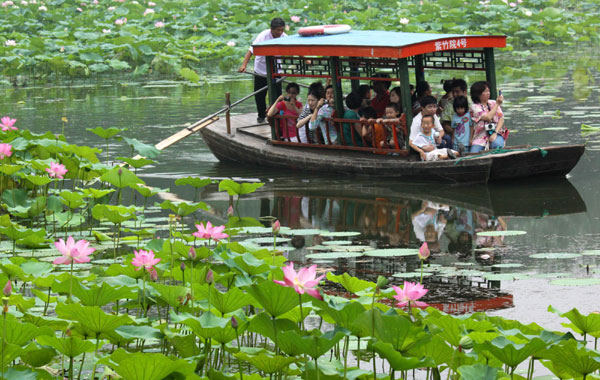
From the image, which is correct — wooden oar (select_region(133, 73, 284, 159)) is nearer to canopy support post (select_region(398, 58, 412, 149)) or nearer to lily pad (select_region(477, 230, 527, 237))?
canopy support post (select_region(398, 58, 412, 149))

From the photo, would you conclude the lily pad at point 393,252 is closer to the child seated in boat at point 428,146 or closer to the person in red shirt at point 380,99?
the child seated in boat at point 428,146

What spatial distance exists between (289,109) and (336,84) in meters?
0.91

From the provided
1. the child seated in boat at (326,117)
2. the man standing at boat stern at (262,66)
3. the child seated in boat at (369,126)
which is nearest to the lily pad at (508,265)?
the child seated in boat at (369,126)

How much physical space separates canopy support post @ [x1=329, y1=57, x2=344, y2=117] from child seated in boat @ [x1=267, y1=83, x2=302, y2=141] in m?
0.67

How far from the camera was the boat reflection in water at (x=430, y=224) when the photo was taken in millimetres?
5637

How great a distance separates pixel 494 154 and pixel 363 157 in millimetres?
1410

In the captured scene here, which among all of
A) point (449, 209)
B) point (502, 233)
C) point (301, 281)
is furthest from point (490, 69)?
point (301, 281)

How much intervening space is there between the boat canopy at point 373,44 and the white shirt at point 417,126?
0.57m

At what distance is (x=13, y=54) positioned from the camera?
18891mm

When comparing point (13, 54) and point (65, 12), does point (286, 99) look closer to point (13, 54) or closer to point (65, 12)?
point (13, 54)

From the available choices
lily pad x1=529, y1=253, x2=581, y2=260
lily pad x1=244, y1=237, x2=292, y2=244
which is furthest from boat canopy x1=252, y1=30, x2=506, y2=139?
lily pad x1=529, y1=253, x2=581, y2=260

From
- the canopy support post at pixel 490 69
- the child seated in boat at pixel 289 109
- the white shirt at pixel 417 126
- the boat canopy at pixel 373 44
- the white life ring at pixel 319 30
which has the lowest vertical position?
the white shirt at pixel 417 126

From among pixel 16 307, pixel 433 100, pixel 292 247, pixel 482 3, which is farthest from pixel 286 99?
pixel 482 3

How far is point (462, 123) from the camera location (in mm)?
9188
